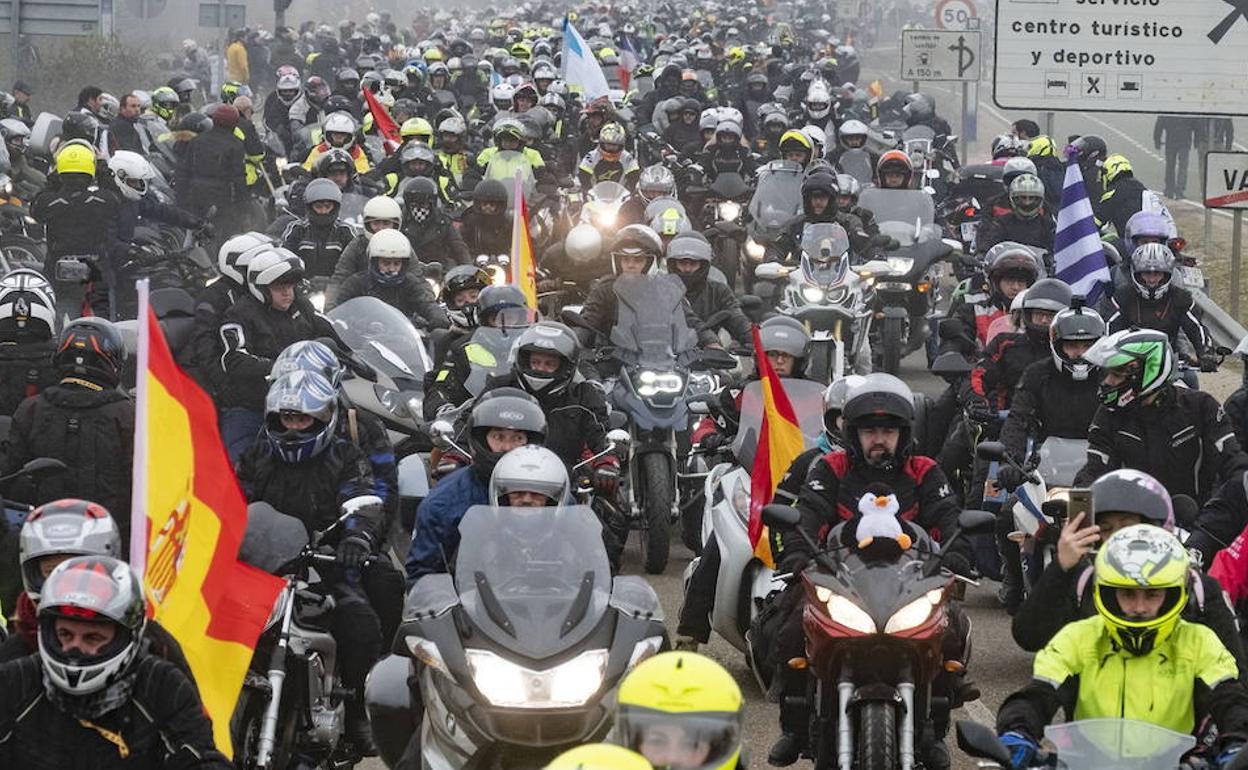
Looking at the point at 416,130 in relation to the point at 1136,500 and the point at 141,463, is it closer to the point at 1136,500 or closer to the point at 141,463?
the point at 1136,500

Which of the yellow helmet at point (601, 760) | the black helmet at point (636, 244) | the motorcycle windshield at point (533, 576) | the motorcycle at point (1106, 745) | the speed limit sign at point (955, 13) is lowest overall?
the speed limit sign at point (955, 13)

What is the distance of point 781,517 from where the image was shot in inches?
405

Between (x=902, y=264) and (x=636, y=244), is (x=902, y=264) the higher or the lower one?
the lower one

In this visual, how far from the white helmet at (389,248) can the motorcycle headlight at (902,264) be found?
20.7ft

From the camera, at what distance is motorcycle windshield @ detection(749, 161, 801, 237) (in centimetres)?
2536

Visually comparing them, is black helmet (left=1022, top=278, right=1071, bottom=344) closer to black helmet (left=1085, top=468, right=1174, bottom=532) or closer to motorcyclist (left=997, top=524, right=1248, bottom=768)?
black helmet (left=1085, top=468, right=1174, bottom=532)

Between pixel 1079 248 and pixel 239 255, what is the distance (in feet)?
21.6

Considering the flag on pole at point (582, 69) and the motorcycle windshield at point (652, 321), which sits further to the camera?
the flag on pole at point (582, 69)

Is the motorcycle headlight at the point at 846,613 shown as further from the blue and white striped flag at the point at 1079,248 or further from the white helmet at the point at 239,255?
the blue and white striped flag at the point at 1079,248

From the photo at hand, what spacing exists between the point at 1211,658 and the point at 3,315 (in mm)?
6985

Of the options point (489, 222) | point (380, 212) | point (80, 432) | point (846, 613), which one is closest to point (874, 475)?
point (846, 613)

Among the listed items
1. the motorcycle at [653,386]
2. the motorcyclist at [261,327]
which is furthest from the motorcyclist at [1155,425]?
the motorcyclist at [261,327]

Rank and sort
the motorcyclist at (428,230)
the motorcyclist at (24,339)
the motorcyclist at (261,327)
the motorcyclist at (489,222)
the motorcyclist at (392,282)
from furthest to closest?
the motorcyclist at (489,222), the motorcyclist at (428,230), the motorcyclist at (392,282), the motorcyclist at (261,327), the motorcyclist at (24,339)

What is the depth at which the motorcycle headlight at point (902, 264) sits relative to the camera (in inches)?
918
